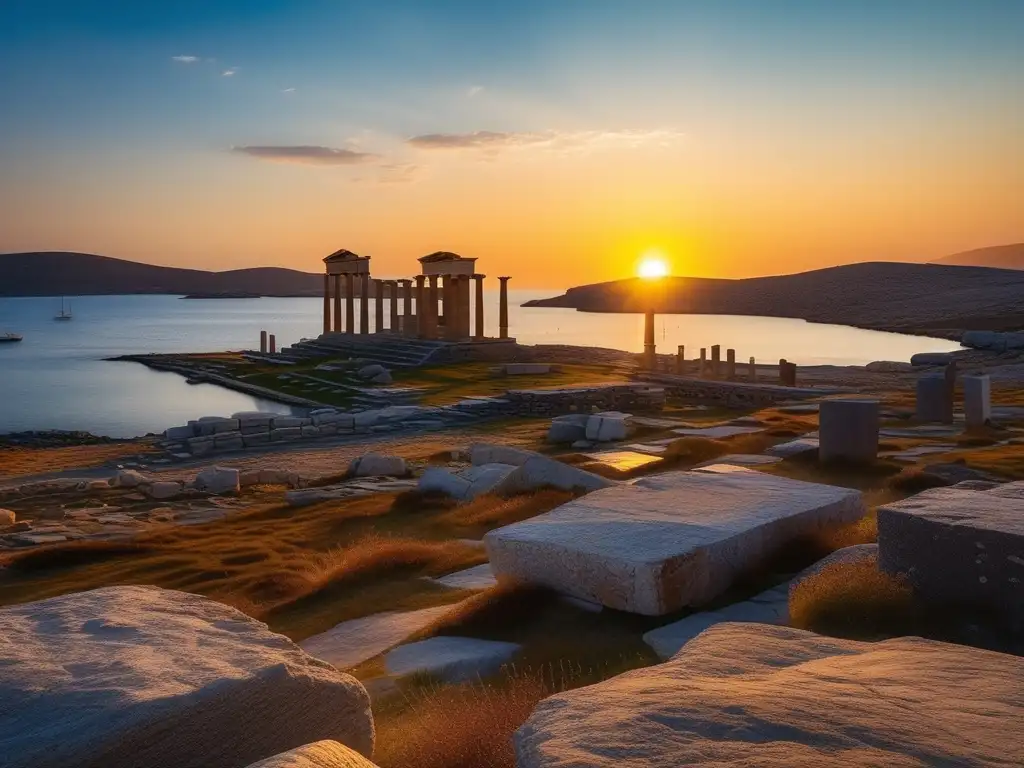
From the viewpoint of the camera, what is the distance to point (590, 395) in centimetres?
2258

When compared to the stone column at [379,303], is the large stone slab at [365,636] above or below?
below

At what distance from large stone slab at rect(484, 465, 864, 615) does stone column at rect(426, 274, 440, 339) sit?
106 ft

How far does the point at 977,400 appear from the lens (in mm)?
14734

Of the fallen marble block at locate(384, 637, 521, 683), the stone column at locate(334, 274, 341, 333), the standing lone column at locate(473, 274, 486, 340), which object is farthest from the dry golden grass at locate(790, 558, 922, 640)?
the stone column at locate(334, 274, 341, 333)

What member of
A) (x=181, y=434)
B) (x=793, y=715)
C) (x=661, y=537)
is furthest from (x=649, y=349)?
(x=793, y=715)

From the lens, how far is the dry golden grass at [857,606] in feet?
15.9

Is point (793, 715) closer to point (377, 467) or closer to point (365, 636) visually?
point (365, 636)

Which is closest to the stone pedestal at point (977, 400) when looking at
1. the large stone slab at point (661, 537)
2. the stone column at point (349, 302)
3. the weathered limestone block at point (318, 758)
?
the large stone slab at point (661, 537)

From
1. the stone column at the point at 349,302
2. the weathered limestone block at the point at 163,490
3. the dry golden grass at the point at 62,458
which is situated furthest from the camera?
the stone column at the point at 349,302

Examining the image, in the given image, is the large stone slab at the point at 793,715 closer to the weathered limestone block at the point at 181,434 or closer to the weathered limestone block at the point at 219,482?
the weathered limestone block at the point at 219,482

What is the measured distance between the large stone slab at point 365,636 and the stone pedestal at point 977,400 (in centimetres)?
1146

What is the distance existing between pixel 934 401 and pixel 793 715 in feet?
49.9

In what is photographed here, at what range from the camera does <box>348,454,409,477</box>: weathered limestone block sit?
14367mm

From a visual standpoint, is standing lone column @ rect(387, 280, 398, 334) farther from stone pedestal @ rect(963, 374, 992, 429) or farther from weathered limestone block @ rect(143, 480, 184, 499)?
stone pedestal @ rect(963, 374, 992, 429)
